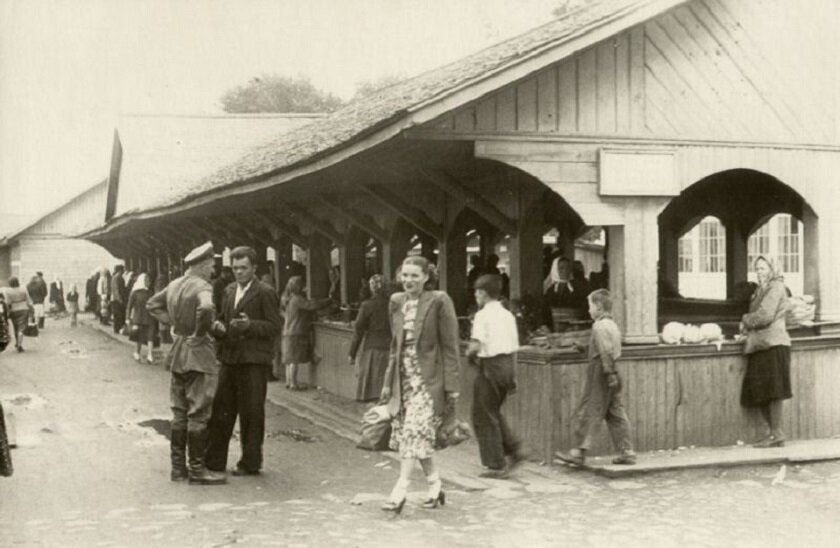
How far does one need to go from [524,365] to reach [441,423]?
2.21 m

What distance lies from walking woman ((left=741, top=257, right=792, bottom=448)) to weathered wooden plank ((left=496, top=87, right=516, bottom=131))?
2.53 meters

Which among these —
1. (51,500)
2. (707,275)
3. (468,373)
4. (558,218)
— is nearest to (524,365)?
(468,373)

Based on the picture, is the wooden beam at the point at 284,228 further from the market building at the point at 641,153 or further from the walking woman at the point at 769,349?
the walking woman at the point at 769,349

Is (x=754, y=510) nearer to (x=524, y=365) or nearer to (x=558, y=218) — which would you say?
(x=524, y=365)

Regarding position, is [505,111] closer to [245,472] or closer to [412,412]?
[412,412]

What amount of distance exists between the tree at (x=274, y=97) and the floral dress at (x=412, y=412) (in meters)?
57.0

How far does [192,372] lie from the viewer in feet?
28.0

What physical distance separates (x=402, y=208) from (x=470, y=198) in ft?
6.37

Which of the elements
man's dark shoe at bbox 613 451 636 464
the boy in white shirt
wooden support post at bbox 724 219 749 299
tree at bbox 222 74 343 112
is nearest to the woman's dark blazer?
the boy in white shirt

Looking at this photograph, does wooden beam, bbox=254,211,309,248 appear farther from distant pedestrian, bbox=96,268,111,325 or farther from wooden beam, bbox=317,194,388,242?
distant pedestrian, bbox=96,268,111,325

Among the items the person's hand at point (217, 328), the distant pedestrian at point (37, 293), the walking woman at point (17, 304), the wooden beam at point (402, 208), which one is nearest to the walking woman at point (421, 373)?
the person's hand at point (217, 328)

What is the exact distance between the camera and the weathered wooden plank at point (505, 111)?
943cm

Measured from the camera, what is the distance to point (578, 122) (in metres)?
9.71

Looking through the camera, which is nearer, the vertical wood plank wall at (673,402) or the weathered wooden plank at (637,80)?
the vertical wood plank wall at (673,402)
